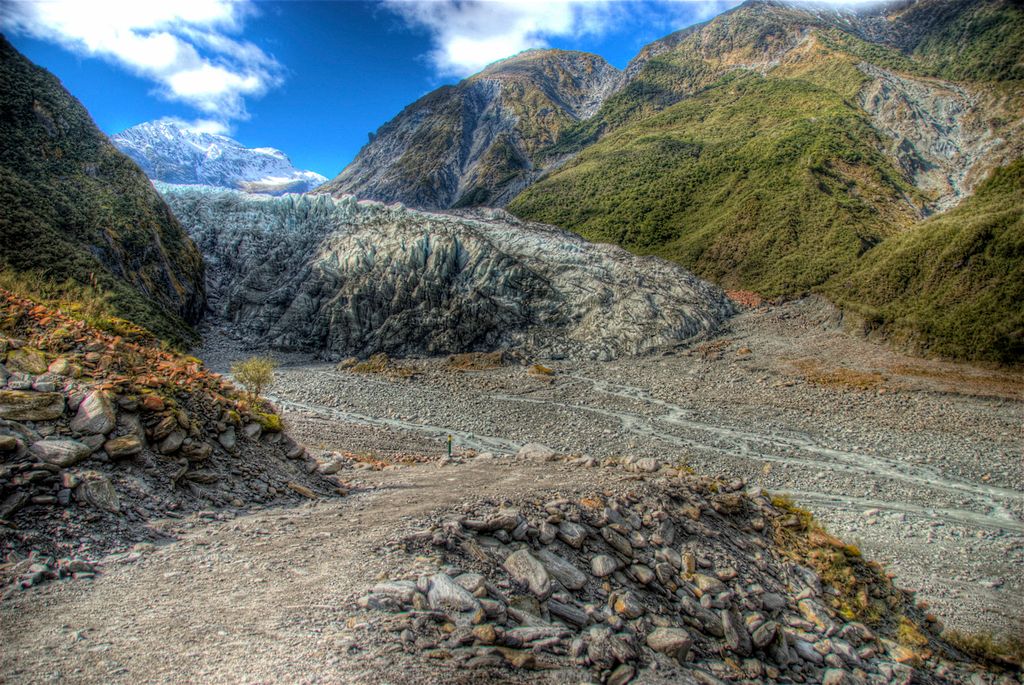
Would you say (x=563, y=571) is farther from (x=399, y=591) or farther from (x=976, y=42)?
(x=976, y=42)

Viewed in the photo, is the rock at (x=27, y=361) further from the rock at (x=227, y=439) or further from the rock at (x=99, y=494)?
the rock at (x=227, y=439)

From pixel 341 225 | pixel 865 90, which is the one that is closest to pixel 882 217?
pixel 865 90

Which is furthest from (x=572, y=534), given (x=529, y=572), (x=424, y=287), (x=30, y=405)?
(x=424, y=287)

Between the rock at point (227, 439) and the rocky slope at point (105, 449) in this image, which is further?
the rock at point (227, 439)

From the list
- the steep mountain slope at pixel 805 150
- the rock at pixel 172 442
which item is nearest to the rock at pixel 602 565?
the rock at pixel 172 442

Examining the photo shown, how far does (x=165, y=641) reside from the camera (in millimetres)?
3535

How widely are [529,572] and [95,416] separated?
215 inches

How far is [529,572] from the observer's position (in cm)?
510

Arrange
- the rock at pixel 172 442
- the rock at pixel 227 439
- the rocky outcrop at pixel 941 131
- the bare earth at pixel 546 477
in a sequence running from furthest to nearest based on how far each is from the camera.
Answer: the rocky outcrop at pixel 941 131
the rock at pixel 227 439
the rock at pixel 172 442
the bare earth at pixel 546 477

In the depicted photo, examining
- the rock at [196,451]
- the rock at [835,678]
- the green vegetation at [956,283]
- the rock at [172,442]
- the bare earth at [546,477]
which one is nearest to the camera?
the bare earth at [546,477]

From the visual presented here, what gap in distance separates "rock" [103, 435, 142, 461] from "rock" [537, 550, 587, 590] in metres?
5.05

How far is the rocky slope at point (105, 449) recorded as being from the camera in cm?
486

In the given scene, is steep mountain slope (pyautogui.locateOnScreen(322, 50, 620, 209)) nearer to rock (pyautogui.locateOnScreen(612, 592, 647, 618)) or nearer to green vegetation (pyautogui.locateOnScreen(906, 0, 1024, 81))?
green vegetation (pyautogui.locateOnScreen(906, 0, 1024, 81))

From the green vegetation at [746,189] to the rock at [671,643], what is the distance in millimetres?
45624
